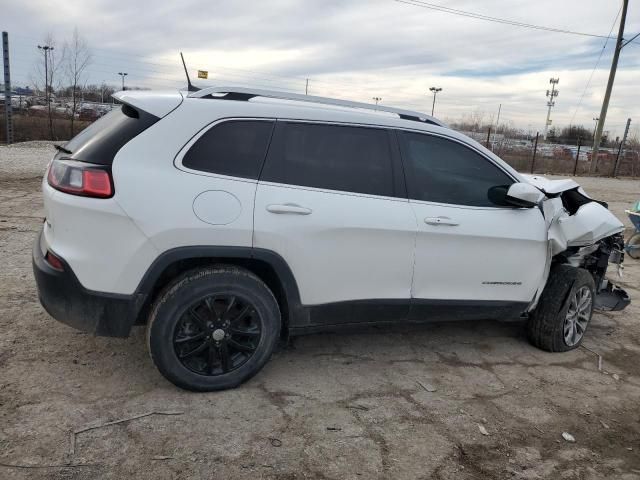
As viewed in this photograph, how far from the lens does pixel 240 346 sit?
10.7 feet

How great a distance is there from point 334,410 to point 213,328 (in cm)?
88

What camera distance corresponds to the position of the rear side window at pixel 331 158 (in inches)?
130

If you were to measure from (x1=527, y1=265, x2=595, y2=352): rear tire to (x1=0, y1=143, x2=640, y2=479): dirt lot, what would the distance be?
130mm

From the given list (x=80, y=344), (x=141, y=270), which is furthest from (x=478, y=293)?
(x=80, y=344)

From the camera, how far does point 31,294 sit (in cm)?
454

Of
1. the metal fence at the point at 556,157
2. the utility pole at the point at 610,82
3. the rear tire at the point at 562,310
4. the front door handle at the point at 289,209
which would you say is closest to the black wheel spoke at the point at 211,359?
the front door handle at the point at 289,209

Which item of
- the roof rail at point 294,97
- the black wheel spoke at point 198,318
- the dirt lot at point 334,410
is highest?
the roof rail at point 294,97

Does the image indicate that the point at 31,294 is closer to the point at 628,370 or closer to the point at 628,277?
the point at 628,370

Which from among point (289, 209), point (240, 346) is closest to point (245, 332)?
point (240, 346)

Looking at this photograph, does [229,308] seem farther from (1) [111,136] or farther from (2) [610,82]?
(2) [610,82]

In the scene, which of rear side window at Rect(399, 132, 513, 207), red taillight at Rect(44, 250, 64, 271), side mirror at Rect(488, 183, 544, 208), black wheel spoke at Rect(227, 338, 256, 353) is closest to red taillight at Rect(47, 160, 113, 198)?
red taillight at Rect(44, 250, 64, 271)

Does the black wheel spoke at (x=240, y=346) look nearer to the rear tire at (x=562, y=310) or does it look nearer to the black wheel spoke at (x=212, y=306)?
the black wheel spoke at (x=212, y=306)

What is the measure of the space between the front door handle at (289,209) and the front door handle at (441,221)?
0.86 metres

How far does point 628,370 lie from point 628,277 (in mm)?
3105
